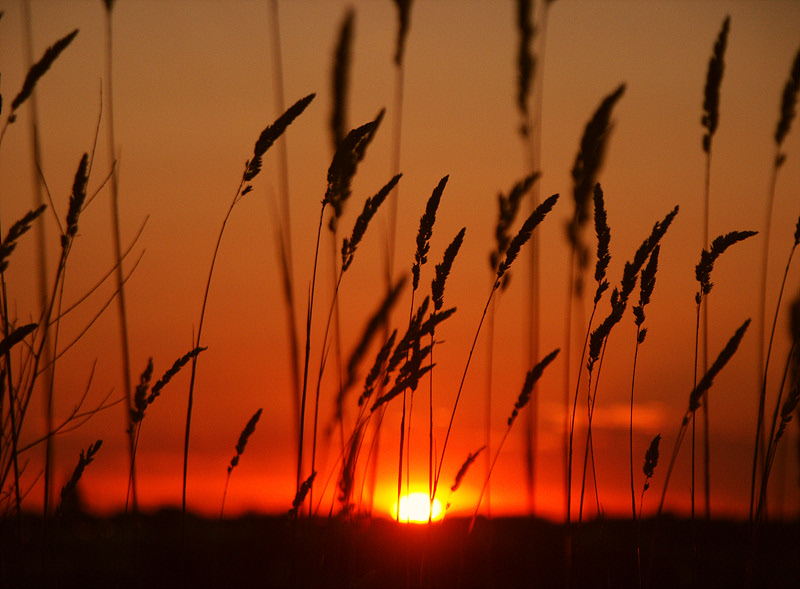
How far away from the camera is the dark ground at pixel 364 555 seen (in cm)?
175

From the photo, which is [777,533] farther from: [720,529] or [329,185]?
[329,185]

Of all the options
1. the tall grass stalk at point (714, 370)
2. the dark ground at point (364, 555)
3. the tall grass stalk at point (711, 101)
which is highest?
the tall grass stalk at point (711, 101)

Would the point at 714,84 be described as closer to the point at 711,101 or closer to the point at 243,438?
the point at 711,101

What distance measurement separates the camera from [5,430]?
5.19 ft

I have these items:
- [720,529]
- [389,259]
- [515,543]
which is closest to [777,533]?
[720,529]

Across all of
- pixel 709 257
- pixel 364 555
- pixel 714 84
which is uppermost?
pixel 714 84

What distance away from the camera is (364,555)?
201 centimetres

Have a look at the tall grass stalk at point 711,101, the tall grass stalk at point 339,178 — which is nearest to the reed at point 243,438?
the tall grass stalk at point 339,178

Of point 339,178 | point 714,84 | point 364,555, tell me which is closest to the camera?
point 339,178

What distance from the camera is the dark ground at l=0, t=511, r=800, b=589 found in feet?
5.73

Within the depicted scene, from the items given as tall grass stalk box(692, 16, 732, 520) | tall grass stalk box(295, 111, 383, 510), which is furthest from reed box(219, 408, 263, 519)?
tall grass stalk box(692, 16, 732, 520)

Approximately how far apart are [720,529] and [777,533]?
598 mm

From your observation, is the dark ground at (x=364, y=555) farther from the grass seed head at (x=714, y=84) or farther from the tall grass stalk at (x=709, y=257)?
the grass seed head at (x=714, y=84)

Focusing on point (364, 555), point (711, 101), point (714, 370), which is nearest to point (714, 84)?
point (711, 101)
